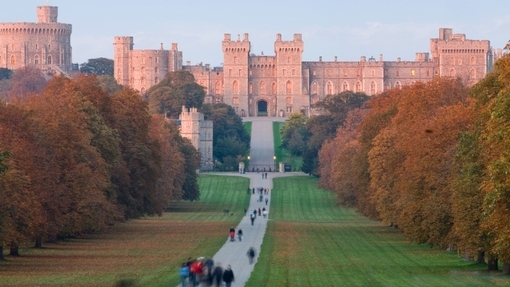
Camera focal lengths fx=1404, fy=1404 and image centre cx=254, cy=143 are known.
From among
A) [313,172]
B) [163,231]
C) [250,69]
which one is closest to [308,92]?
[250,69]

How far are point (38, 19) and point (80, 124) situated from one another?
472 feet

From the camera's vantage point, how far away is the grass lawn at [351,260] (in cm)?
3275

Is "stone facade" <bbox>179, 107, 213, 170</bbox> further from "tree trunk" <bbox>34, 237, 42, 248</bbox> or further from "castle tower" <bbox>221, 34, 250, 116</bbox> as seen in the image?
"tree trunk" <bbox>34, 237, 42, 248</bbox>

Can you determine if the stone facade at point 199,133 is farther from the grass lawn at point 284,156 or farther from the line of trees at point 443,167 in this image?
the line of trees at point 443,167

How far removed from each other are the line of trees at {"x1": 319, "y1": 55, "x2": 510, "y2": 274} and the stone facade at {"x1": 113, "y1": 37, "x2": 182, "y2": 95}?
106 m

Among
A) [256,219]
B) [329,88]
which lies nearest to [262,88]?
[329,88]

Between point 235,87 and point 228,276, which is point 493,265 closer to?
point 228,276

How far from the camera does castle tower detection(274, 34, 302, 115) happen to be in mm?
163375

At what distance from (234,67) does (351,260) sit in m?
126

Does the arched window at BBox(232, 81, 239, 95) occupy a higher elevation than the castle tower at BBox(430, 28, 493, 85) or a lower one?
lower

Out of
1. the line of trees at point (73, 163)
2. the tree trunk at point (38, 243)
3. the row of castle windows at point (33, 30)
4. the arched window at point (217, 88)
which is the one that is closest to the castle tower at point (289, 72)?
the arched window at point (217, 88)

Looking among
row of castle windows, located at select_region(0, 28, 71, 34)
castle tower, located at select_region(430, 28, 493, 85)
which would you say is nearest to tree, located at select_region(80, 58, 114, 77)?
row of castle windows, located at select_region(0, 28, 71, 34)

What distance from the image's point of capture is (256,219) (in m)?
65.1

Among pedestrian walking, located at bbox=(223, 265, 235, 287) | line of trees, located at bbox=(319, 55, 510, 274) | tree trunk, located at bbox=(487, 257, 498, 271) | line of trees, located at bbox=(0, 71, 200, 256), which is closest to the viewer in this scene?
pedestrian walking, located at bbox=(223, 265, 235, 287)
